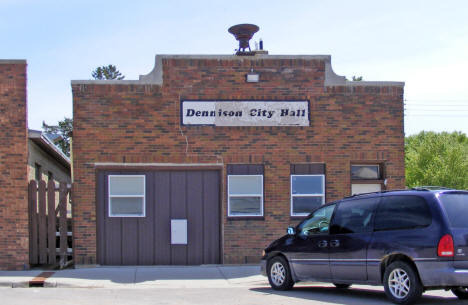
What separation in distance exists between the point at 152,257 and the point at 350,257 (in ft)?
22.2

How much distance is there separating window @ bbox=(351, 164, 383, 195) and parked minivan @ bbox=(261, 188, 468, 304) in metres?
5.30

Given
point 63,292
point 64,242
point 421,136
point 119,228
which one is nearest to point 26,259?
point 64,242

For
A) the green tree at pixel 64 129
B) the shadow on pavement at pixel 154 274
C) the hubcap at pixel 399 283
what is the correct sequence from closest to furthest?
the hubcap at pixel 399 283
the shadow on pavement at pixel 154 274
the green tree at pixel 64 129

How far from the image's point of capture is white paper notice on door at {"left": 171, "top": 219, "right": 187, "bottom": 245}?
16797 millimetres

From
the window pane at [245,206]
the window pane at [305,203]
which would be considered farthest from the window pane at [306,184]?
the window pane at [245,206]

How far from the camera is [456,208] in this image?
10.3 metres

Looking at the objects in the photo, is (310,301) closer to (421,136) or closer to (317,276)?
(317,276)

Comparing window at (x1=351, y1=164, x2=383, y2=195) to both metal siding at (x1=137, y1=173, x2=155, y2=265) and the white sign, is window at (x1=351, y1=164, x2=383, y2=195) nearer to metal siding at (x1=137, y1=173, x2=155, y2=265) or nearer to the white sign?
the white sign

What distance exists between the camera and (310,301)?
1110cm

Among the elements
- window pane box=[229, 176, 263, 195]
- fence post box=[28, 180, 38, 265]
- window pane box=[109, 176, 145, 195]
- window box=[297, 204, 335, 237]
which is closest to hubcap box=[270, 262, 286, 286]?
window box=[297, 204, 335, 237]

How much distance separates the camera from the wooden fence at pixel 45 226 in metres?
16.4

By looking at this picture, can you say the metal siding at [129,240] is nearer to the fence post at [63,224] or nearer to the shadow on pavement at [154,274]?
the shadow on pavement at [154,274]

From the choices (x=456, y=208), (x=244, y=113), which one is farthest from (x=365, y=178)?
(x=456, y=208)

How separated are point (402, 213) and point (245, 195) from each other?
678cm
